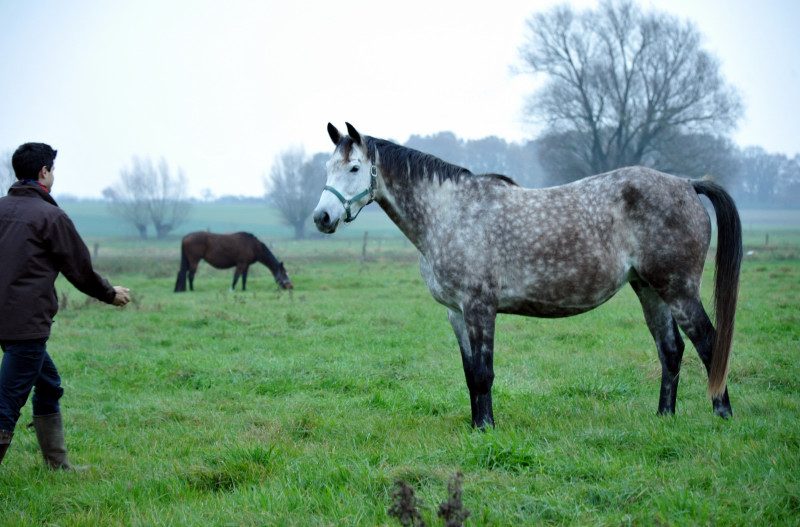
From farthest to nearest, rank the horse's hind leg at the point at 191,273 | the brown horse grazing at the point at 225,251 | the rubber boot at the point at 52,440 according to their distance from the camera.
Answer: the brown horse grazing at the point at 225,251
the horse's hind leg at the point at 191,273
the rubber boot at the point at 52,440


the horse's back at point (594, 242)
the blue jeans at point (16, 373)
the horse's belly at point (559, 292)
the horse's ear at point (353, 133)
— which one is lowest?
the blue jeans at point (16, 373)

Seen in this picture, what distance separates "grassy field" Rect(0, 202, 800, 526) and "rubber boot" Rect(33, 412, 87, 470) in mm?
164

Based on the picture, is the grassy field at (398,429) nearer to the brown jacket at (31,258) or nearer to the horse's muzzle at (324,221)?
the brown jacket at (31,258)

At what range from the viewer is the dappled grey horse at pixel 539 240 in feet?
15.3

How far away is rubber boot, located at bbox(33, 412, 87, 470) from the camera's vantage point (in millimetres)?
4180

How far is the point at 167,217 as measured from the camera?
6800 cm

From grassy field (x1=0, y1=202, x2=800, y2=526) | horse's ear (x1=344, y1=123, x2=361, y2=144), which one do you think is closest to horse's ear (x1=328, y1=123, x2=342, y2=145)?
horse's ear (x1=344, y1=123, x2=361, y2=144)

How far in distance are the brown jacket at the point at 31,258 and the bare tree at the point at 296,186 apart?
60.7 meters

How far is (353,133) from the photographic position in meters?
4.76

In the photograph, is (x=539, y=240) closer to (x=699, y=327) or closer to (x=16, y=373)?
(x=699, y=327)

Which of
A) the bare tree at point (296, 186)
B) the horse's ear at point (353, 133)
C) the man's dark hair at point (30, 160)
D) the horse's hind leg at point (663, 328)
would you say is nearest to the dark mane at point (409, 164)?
the horse's ear at point (353, 133)

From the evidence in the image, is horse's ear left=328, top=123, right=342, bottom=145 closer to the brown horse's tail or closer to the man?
the man

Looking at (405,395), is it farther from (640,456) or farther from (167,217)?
(167,217)

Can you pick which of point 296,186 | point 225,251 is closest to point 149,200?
point 296,186
